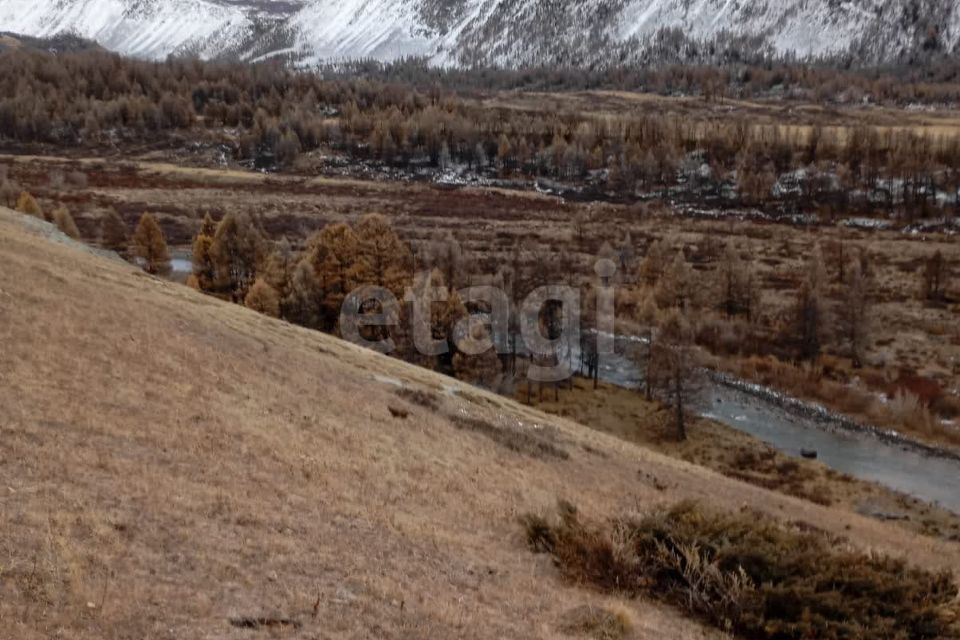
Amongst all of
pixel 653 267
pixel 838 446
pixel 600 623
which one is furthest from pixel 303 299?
pixel 600 623

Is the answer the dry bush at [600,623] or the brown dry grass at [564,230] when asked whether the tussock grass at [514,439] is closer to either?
the dry bush at [600,623]

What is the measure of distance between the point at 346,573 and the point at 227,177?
166278 millimetres

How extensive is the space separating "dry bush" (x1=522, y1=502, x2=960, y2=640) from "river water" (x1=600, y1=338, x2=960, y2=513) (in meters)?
31.7

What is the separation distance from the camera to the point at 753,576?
14.9m

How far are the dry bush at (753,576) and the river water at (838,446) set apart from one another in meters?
31.7

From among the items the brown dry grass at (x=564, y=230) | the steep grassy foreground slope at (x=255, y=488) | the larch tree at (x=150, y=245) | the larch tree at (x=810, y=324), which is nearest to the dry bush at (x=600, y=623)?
the steep grassy foreground slope at (x=255, y=488)

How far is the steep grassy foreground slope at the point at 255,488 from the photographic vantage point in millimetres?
10969

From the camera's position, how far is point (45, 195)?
421 feet

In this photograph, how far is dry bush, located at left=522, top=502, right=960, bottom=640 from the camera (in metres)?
13.6

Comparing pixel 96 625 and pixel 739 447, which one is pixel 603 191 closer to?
pixel 739 447

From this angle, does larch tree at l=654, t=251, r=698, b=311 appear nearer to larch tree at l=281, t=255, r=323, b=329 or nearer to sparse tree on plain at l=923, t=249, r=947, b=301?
sparse tree on plain at l=923, t=249, r=947, b=301

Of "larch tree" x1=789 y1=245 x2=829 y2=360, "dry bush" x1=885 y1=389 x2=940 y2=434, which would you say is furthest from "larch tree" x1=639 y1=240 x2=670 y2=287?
"dry bush" x1=885 y1=389 x2=940 y2=434

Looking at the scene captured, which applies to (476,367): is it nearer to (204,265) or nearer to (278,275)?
(278,275)

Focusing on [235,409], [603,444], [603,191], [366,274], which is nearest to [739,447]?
[603,444]
